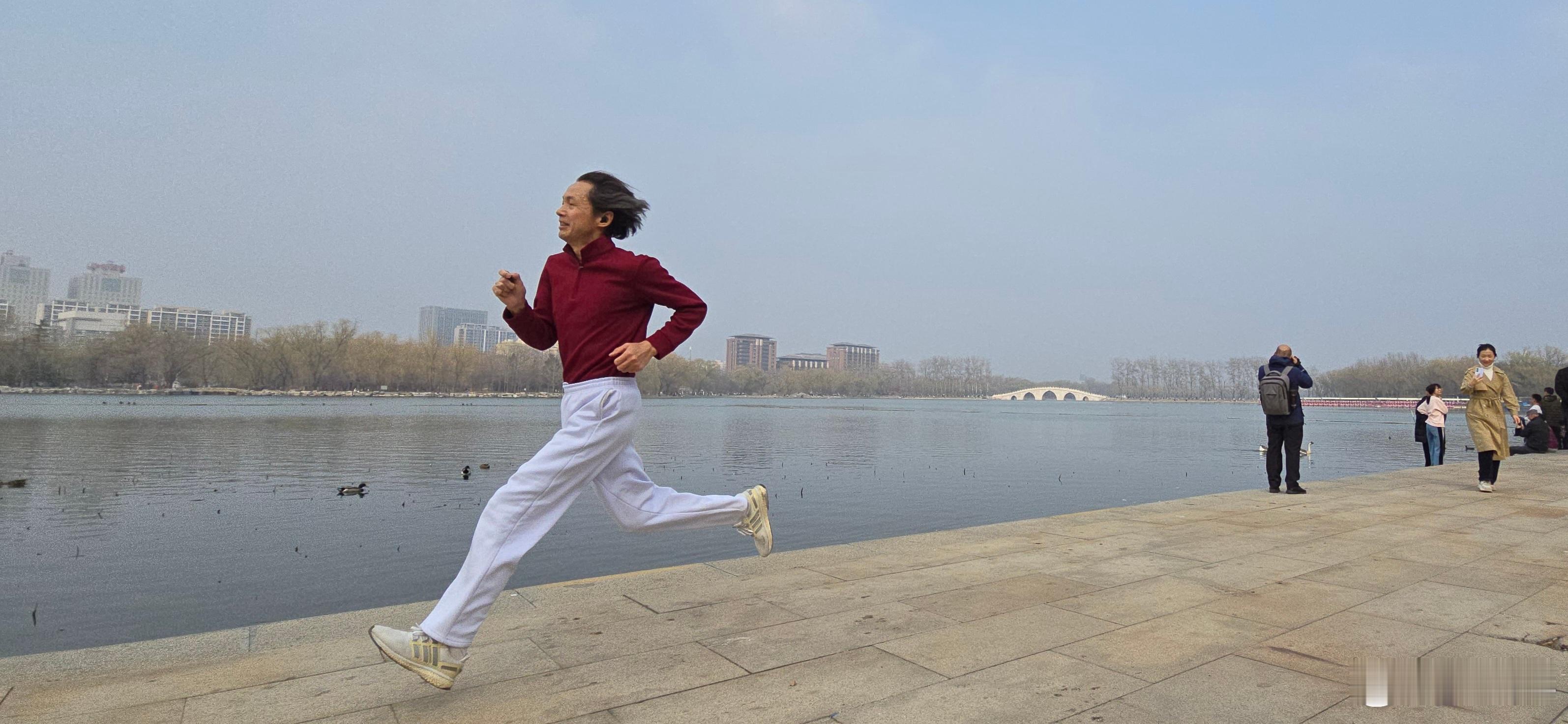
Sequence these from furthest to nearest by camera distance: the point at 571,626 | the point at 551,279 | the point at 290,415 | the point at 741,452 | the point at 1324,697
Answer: the point at 290,415, the point at 741,452, the point at 571,626, the point at 551,279, the point at 1324,697

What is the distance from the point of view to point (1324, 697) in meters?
2.95

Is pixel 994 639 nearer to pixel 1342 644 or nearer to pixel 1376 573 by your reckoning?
pixel 1342 644

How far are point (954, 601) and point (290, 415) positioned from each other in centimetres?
5259

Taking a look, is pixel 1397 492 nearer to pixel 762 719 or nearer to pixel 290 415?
pixel 762 719

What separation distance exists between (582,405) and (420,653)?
38.9 inches

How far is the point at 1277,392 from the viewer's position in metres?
9.99

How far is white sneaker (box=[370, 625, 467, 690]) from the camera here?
2.75m

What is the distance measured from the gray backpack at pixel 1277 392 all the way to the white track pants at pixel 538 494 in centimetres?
932

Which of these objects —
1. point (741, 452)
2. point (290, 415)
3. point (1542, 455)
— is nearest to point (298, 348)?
point (290, 415)

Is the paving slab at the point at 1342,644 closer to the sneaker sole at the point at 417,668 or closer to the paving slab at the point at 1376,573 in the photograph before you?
the paving slab at the point at 1376,573

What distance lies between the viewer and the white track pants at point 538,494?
2820 mm

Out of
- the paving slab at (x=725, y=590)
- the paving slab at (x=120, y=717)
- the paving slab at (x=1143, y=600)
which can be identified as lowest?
the paving slab at (x=120, y=717)

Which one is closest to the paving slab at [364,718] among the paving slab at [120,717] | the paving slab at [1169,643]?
the paving slab at [120,717]

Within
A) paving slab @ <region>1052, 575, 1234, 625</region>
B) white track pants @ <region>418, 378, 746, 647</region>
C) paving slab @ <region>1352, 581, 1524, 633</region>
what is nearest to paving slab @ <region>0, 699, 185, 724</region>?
white track pants @ <region>418, 378, 746, 647</region>
